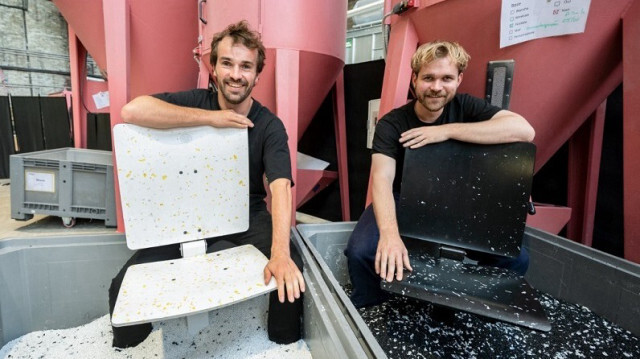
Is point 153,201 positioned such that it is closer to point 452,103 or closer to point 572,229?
point 452,103

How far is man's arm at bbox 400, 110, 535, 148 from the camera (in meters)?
0.84

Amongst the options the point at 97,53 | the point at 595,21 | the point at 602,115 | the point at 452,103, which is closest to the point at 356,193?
the point at 452,103

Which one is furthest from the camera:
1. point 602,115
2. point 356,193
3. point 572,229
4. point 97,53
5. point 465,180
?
point 356,193

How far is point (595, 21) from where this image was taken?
0.80 m

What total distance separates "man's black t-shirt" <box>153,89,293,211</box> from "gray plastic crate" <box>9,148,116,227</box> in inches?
34.5

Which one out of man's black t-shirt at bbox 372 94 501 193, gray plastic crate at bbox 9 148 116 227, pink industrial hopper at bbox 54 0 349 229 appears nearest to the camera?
man's black t-shirt at bbox 372 94 501 193

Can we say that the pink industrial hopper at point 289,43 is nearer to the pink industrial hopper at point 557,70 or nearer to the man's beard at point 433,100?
the pink industrial hopper at point 557,70

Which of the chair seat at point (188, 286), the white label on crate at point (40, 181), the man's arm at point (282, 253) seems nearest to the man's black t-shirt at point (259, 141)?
the man's arm at point (282, 253)

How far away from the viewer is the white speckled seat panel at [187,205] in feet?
2.08

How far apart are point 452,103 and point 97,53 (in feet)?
6.35

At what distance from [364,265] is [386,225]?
5.7 inches

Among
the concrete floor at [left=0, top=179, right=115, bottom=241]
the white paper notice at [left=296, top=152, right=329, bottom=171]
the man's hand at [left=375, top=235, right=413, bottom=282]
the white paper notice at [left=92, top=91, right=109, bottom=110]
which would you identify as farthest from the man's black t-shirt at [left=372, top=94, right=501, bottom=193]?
the white paper notice at [left=92, top=91, right=109, bottom=110]

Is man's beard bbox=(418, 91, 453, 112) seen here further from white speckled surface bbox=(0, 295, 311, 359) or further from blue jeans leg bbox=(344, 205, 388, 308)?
white speckled surface bbox=(0, 295, 311, 359)

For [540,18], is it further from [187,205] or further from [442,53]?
[187,205]
